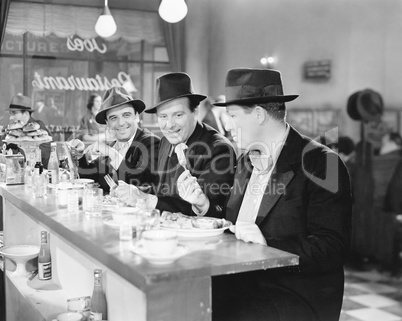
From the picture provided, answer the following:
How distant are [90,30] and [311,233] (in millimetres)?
8916

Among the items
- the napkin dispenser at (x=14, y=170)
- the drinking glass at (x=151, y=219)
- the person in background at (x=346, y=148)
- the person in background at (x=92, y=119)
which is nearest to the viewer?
the drinking glass at (x=151, y=219)

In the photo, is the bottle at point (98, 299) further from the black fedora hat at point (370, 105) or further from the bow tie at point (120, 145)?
the black fedora hat at point (370, 105)

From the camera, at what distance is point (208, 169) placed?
10.2 feet

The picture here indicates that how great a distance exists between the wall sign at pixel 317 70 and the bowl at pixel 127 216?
17.3 ft

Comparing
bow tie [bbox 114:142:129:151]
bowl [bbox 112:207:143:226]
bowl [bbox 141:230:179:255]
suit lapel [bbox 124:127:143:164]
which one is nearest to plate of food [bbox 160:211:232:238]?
bowl [bbox 112:207:143:226]

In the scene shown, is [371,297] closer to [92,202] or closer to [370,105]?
[370,105]

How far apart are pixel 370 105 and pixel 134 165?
11.1ft

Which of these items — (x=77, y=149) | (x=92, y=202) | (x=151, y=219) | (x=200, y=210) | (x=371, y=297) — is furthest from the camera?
(x=371, y=297)

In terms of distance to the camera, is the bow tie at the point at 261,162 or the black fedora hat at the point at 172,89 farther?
the black fedora hat at the point at 172,89

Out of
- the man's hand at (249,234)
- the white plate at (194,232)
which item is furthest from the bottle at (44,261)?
the man's hand at (249,234)

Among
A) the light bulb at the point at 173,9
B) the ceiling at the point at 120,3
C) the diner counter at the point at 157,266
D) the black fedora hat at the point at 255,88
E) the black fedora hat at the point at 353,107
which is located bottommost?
the diner counter at the point at 157,266

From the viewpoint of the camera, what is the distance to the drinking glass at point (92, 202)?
8.27 ft

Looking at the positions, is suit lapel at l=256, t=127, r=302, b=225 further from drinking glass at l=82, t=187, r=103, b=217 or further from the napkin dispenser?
the napkin dispenser

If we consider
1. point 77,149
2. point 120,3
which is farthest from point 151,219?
point 120,3
